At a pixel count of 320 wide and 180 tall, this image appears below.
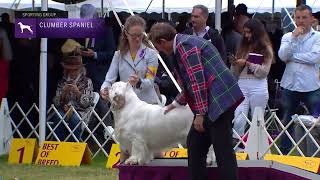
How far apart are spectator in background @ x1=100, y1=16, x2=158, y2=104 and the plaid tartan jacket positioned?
4.20 feet

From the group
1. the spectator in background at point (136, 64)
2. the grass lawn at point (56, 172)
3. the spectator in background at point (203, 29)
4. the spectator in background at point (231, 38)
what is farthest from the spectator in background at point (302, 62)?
the grass lawn at point (56, 172)

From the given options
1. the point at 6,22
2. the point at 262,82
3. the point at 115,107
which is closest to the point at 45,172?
the point at 115,107

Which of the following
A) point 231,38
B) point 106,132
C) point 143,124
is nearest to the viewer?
point 143,124

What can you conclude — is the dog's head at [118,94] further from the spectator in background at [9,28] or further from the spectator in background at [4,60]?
the spectator in background at [9,28]

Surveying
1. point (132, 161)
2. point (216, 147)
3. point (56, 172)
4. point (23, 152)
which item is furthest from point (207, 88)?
point (23, 152)

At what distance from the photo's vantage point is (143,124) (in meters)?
6.00

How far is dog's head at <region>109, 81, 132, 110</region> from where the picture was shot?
20.0ft

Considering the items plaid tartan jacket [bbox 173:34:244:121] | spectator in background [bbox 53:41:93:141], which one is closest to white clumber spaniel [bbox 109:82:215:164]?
plaid tartan jacket [bbox 173:34:244:121]

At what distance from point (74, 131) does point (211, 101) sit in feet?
13.5

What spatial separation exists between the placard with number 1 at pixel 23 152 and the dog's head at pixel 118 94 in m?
2.55

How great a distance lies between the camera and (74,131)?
348 inches

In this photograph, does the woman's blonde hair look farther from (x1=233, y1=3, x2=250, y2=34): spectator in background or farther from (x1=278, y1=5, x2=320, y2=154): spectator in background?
(x1=233, y1=3, x2=250, y2=34): spectator in background

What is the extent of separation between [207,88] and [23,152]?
398 centimetres

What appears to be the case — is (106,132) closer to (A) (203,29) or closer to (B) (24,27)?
(B) (24,27)
